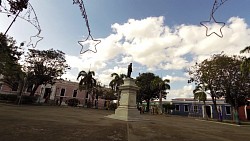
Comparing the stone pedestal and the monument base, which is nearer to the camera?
the monument base

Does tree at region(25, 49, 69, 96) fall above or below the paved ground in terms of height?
above

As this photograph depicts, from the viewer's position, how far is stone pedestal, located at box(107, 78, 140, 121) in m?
13.9

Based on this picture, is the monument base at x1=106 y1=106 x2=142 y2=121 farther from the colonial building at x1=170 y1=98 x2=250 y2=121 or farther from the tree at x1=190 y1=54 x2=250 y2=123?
the colonial building at x1=170 y1=98 x2=250 y2=121

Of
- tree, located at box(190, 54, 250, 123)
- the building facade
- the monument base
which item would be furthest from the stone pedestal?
the building facade

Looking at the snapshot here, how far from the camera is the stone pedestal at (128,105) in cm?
1388

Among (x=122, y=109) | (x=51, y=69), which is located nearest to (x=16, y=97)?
(x=51, y=69)

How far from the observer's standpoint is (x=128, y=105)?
14.3m

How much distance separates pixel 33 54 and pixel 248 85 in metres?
34.1

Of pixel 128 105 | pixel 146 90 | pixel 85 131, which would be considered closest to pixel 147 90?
pixel 146 90

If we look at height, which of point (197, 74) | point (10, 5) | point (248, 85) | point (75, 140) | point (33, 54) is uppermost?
point (33, 54)

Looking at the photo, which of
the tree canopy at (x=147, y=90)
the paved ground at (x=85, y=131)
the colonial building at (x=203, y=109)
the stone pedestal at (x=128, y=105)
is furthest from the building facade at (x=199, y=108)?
the paved ground at (x=85, y=131)

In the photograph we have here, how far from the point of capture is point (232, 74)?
23.6 meters

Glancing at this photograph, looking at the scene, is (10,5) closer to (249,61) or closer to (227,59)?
(249,61)

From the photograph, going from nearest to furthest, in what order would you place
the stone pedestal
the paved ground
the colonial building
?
the paved ground, the stone pedestal, the colonial building
